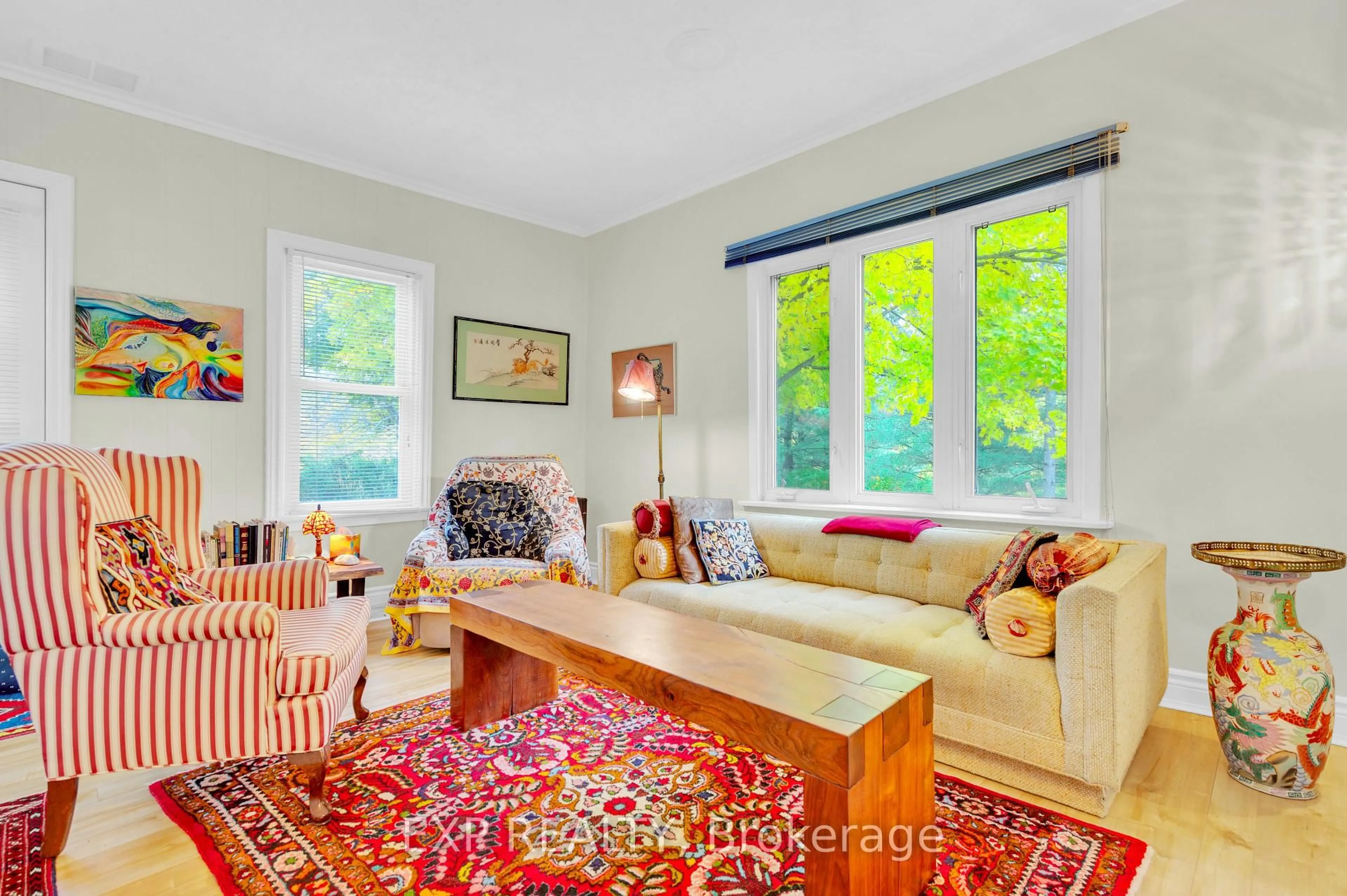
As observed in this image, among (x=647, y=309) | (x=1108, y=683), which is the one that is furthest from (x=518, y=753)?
(x=647, y=309)

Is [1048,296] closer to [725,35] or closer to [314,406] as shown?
[725,35]

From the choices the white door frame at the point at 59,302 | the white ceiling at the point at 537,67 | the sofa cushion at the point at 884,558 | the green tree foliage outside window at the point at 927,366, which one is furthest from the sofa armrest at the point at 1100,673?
the white door frame at the point at 59,302

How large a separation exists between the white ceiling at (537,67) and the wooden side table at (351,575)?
2.25 meters

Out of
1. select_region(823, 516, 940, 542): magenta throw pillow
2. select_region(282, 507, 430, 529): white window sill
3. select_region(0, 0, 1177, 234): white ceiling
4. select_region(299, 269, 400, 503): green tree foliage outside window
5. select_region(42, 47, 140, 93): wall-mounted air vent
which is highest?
select_region(0, 0, 1177, 234): white ceiling

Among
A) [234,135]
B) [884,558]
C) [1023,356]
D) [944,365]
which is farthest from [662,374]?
[234,135]

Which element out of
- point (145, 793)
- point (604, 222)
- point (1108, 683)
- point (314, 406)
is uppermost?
point (604, 222)

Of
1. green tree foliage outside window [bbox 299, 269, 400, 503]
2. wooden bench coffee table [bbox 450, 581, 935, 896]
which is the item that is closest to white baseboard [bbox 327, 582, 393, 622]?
green tree foliage outside window [bbox 299, 269, 400, 503]

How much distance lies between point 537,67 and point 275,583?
2381mm

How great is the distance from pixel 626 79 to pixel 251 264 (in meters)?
2.21

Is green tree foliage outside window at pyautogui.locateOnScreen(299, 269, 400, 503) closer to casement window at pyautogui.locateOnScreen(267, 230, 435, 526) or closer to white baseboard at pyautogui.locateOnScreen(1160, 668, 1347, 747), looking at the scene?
casement window at pyautogui.locateOnScreen(267, 230, 435, 526)

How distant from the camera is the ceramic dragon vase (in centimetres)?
184

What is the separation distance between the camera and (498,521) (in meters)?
3.71

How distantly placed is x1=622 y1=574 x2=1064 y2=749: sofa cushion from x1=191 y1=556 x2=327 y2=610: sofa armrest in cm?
135

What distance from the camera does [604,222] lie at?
4863 mm
